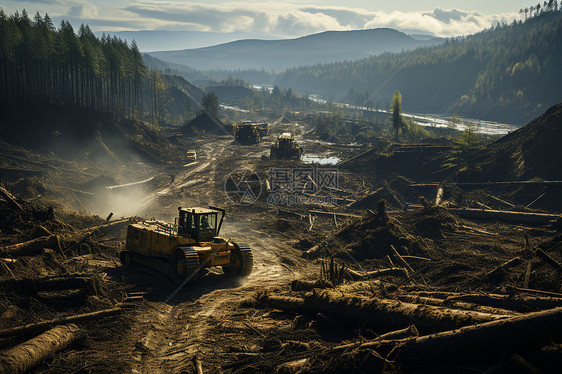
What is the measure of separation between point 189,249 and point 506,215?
1907cm

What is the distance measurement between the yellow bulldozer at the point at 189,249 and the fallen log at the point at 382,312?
185 inches

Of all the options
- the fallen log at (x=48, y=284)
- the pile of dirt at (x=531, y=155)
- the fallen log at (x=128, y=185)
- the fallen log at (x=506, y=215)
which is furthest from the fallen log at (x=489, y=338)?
the fallen log at (x=128, y=185)

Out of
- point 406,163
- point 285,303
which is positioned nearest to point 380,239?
point 285,303

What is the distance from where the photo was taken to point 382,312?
929cm

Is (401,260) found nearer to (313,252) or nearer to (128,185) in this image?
(313,252)

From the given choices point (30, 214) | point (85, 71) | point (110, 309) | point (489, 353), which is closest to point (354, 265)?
point (110, 309)

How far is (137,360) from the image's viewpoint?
32.0 ft

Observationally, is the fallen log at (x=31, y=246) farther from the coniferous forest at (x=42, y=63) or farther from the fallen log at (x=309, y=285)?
the coniferous forest at (x=42, y=63)

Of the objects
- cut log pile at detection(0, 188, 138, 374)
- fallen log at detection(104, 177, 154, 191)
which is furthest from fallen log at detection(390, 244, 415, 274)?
fallen log at detection(104, 177, 154, 191)

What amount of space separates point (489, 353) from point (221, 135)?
76.5 meters

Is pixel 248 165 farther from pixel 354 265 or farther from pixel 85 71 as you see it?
pixel 85 71

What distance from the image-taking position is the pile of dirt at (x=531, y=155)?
3135 cm

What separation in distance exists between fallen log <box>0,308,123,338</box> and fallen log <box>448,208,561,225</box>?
70.7ft

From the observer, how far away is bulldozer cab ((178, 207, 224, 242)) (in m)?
16.5
